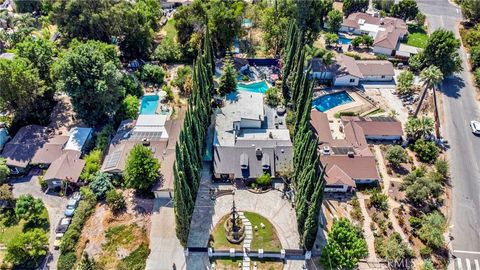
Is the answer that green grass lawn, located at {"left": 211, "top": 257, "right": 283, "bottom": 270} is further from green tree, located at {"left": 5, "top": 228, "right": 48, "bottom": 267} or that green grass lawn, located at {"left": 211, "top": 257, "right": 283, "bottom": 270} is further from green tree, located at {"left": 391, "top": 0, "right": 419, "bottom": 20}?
green tree, located at {"left": 391, "top": 0, "right": 419, "bottom": 20}

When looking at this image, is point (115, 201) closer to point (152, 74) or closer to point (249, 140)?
point (249, 140)

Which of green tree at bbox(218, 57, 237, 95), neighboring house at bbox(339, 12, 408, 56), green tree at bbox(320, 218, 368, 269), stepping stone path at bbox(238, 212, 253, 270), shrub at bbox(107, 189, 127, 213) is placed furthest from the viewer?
neighboring house at bbox(339, 12, 408, 56)

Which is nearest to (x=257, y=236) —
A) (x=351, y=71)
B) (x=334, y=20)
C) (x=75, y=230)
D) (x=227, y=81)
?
(x=75, y=230)

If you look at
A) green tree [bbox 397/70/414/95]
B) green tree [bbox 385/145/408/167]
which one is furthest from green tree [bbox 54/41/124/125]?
green tree [bbox 397/70/414/95]

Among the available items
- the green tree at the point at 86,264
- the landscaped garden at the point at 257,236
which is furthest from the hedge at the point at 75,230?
the landscaped garden at the point at 257,236

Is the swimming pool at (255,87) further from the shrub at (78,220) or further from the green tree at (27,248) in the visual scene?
the green tree at (27,248)

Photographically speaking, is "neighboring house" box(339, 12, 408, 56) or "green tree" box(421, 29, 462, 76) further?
"neighboring house" box(339, 12, 408, 56)

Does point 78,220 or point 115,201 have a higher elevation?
point 115,201
